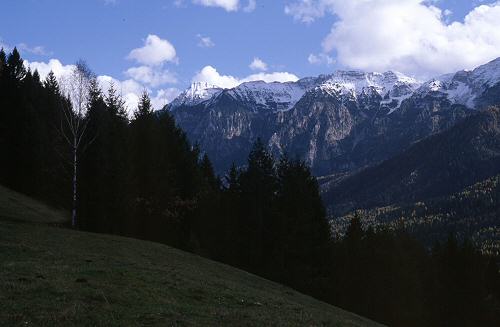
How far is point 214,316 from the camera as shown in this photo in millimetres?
20594

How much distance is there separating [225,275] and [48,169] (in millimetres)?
36880

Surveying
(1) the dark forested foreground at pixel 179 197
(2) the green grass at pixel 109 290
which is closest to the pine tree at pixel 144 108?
(1) the dark forested foreground at pixel 179 197

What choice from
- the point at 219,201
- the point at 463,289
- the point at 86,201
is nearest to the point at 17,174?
the point at 86,201

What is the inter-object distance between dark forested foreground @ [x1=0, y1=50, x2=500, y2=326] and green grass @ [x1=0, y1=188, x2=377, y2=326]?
14.1 meters

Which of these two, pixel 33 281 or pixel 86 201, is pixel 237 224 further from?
pixel 33 281

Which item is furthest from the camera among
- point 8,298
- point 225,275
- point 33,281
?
point 225,275

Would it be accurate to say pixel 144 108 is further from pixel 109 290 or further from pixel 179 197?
pixel 109 290

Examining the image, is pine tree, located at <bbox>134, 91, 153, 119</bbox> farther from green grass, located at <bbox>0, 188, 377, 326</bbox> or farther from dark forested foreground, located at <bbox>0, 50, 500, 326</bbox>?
green grass, located at <bbox>0, 188, 377, 326</bbox>

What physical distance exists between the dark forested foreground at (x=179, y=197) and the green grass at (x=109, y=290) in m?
14.1

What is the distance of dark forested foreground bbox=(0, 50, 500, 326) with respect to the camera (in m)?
51.9

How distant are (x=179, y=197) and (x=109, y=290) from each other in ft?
139

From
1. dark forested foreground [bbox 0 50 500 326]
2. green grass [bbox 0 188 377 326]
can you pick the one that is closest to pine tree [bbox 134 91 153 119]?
dark forested foreground [bbox 0 50 500 326]

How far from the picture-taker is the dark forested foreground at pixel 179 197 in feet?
170

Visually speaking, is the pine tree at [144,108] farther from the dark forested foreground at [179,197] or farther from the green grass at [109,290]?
the green grass at [109,290]
